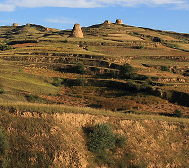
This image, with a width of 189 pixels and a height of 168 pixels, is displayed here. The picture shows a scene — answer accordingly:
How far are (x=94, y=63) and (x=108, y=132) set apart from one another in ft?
97.5

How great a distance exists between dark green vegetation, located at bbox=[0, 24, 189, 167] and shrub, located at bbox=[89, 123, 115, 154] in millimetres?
49

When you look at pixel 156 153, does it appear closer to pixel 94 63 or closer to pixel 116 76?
pixel 116 76

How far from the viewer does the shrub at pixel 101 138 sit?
11789mm

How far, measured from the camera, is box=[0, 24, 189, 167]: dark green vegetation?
1133 cm

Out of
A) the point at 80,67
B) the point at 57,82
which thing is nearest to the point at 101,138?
the point at 57,82

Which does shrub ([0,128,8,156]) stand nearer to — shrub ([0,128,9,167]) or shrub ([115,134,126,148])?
shrub ([0,128,9,167])

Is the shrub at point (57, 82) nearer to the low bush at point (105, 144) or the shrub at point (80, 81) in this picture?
the shrub at point (80, 81)

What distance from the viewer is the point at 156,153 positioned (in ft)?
41.7

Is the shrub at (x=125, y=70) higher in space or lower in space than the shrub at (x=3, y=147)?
higher

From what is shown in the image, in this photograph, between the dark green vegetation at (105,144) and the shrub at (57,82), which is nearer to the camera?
the dark green vegetation at (105,144)

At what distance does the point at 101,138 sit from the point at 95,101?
15767 millimetres

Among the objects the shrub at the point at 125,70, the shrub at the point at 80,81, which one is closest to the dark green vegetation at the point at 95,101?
the shrub at the point at 80,81

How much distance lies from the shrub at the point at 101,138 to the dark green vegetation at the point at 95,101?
0.05 m

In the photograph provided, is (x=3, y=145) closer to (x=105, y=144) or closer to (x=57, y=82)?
(x=105, y=144)
